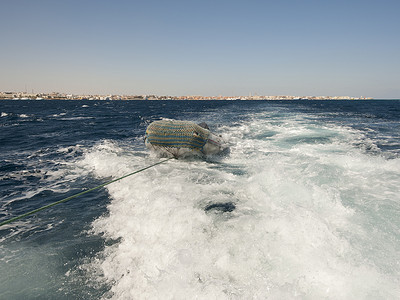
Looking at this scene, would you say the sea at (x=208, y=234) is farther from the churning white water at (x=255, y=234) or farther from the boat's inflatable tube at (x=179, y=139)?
the boat's inflatable tube at (x=179, y=139)

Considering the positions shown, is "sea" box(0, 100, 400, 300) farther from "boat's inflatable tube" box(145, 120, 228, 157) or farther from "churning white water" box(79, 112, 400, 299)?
"boat's inflatable tube" box(145, 120, 228, 157)

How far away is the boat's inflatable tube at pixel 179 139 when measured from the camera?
10.4m

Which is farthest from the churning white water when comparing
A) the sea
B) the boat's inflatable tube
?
the boat's inflatable tube

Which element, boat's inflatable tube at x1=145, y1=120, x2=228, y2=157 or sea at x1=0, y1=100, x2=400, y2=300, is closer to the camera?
sea at x1=0, y1=100, x2=400, y2=300

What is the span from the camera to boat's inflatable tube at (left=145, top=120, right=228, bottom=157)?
10445mm

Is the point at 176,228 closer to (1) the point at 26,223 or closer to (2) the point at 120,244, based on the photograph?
(2) the point at 120,244

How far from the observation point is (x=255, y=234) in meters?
4.57

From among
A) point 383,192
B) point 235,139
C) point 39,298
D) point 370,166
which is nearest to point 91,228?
point 39,298

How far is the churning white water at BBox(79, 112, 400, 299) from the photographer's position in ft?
11.0

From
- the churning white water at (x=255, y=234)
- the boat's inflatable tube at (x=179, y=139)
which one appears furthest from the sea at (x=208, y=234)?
the boat's inflatable tube at (x=179, y=139)

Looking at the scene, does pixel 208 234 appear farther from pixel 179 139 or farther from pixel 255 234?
pixel 179 139

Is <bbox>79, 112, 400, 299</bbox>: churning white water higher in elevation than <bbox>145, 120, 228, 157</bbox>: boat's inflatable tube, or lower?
lower

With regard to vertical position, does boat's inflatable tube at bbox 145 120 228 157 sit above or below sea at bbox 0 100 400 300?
above

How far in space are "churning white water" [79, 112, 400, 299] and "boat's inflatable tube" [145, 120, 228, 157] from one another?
1855 mm
